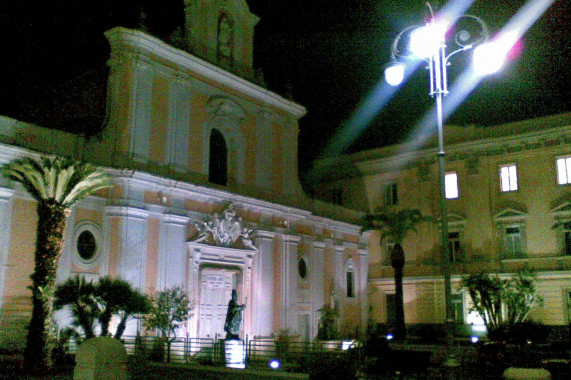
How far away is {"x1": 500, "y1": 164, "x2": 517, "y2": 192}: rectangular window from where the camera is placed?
32.7 m

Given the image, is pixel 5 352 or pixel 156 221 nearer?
pixel 5 352

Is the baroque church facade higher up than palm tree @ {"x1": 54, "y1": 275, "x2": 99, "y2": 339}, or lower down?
higher up

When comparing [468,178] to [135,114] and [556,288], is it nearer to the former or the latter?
[556,288]

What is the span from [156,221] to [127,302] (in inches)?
184

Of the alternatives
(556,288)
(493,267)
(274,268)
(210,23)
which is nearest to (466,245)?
(493,267)

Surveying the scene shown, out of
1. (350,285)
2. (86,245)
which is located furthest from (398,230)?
(86,245)

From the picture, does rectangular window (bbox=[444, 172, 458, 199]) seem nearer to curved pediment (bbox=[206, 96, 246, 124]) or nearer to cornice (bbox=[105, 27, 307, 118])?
cornice (bbox=[105, 27, 307, 118])

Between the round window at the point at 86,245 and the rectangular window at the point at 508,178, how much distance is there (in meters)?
23.2

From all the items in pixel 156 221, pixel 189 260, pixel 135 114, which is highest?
pixel 135 114

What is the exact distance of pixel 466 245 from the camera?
111 feet

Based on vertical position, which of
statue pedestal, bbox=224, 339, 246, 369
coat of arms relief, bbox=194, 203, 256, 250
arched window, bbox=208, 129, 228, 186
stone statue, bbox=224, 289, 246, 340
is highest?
arched window, bbox=208, 129, 228, 186

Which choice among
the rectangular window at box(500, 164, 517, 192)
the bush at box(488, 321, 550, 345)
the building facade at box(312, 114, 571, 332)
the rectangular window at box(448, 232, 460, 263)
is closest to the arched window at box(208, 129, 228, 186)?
the bush at box(488, 321, 550, 345)

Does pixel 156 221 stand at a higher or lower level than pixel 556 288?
higher

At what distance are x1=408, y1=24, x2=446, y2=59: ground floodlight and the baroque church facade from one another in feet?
40.0
